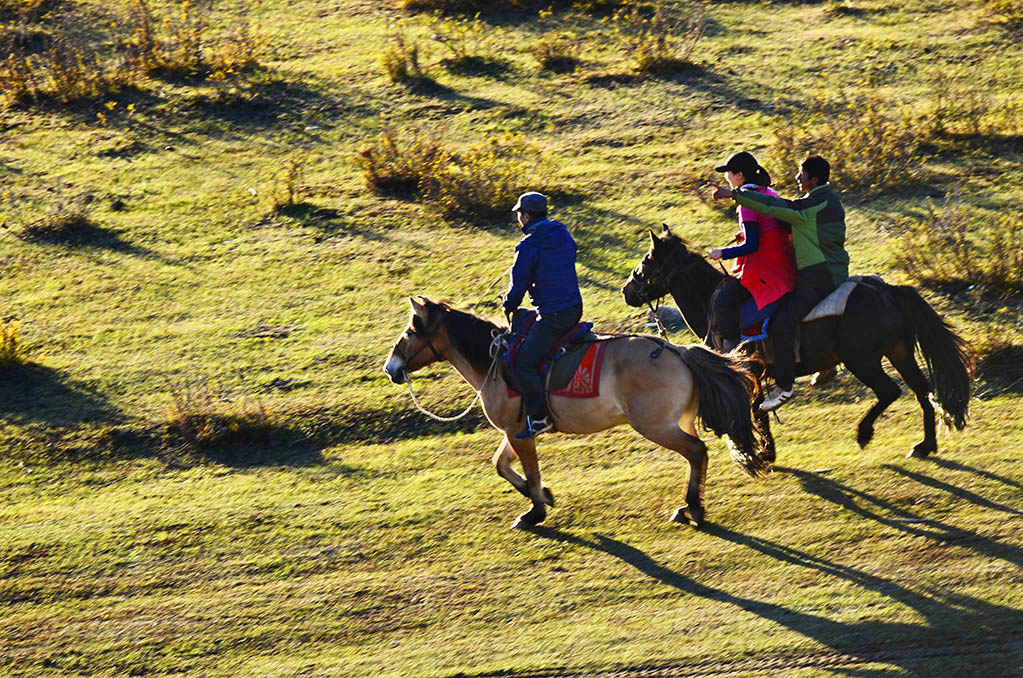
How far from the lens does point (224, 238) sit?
15805 millimetres

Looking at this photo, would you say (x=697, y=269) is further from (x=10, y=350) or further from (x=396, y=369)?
(x=10, y=350)

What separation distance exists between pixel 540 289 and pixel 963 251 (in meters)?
6.08

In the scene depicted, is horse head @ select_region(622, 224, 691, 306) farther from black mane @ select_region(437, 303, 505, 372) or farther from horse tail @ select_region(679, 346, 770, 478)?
black mane @ select_region(437, 303, 505, 372)

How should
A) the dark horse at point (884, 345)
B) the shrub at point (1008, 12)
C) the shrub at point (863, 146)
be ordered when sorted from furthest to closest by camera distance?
the shrub at point (1008, 12) → the shrub at point (863, 146) → the dark horse at point (884, 345)

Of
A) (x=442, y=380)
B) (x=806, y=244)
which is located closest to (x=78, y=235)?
(x=442, y=380)

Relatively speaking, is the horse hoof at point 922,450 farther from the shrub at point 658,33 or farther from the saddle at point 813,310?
the shrub at point 658,33

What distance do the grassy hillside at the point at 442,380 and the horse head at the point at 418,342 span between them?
140cm

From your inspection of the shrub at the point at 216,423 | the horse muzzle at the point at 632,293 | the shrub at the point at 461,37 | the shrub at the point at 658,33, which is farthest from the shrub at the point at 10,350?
the shrub at the point at 658,33

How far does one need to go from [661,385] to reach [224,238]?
9.04 metres

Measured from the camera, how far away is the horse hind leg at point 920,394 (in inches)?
378

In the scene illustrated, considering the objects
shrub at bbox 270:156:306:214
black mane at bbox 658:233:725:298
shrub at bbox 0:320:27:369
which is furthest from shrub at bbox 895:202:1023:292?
shrub at bbox 0:320:27:369

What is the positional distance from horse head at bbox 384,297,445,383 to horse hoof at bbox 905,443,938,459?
4285mm

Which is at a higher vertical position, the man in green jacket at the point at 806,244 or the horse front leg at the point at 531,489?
the man in green jacket at the point at 806,244

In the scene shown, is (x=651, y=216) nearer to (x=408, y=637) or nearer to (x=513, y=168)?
(x=513, y=168)
